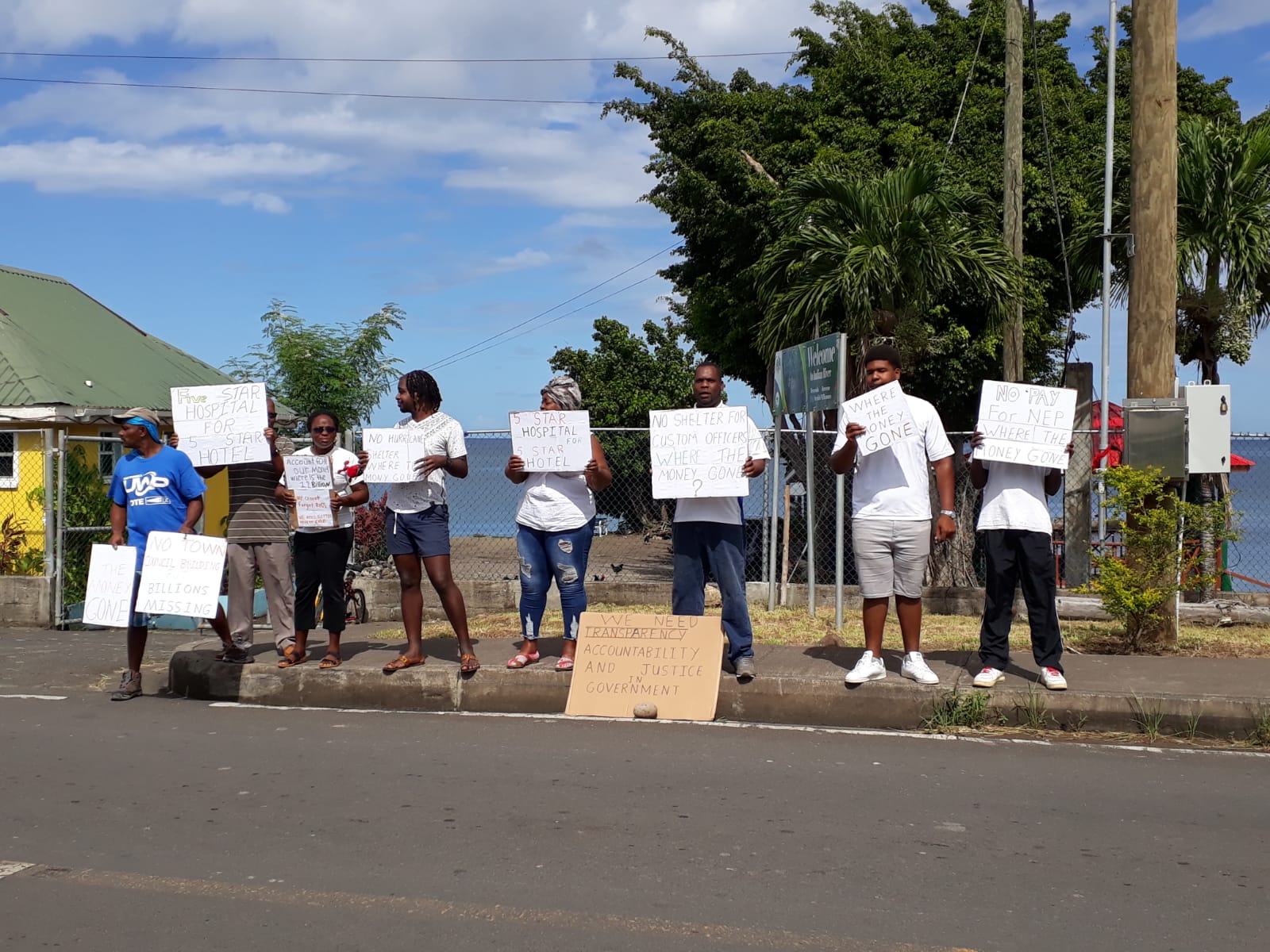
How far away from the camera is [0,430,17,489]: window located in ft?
56.0

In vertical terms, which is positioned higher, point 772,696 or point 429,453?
point 429,453

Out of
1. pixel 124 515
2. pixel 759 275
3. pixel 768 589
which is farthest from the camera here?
pixel 759 275

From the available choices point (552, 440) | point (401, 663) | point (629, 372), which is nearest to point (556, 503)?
point (552, 440)

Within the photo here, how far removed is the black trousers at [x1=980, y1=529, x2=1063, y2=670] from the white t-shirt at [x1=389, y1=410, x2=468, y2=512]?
3307mm

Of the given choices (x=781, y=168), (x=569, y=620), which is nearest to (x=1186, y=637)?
(x=569, y=620)

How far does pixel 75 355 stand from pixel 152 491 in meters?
13.8

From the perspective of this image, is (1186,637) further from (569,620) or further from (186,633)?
(186,633)

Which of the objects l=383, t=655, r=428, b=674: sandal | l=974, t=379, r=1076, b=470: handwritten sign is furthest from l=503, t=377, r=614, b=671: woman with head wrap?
l=974, t=379, r=1076, b=470: handwritten sign

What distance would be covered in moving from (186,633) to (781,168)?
11.0m

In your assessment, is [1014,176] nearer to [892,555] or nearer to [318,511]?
[892,555]

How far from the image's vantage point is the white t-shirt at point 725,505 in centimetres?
759

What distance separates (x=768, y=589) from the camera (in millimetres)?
12070

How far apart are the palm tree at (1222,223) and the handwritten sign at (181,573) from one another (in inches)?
449

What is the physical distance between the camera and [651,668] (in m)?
7.46
